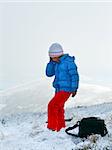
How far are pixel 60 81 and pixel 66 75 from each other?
266mm

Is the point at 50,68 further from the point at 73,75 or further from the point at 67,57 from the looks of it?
the point at 73,75

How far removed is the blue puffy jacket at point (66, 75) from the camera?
1559cm

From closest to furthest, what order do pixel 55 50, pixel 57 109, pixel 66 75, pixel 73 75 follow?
pixel 73 75 → pixel 66 75 → pixel 57 109 → pixel 55 50

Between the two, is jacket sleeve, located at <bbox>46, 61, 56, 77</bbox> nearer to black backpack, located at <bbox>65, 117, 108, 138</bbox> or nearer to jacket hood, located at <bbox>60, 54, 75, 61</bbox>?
jacket hood, located at <bbox>60, 54, 75, 61</bbox>

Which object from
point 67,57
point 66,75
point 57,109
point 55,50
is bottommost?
point 57,109

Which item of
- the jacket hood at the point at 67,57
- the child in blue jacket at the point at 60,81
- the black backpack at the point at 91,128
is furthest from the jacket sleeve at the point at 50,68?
the black backpack at the point at 91,128

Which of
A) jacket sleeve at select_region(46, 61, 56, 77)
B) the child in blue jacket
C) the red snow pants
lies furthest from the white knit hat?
the red snow pants

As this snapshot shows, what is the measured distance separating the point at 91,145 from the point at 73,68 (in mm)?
2687

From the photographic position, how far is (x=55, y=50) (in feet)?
53.3

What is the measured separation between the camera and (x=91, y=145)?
1400cm

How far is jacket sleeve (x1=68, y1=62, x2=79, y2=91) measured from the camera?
15.5 m

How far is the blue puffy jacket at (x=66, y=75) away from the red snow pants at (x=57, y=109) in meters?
0.21

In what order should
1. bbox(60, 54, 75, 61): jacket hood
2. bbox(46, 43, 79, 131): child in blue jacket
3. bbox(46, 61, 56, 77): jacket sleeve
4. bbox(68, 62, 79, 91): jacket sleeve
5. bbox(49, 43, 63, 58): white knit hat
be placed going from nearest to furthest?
bbox(68, 62, 79, 91): jacket sleeve, bbox(46, 43, 79, 131): child in blue jacket, bbox(60, 54, 75, 61): jacket hood, bbox(49, 43, 63, 58): white knit hat, bbox(46, 61, 56, 77): jacket sleeve

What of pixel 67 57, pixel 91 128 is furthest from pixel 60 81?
pixel 91 128
